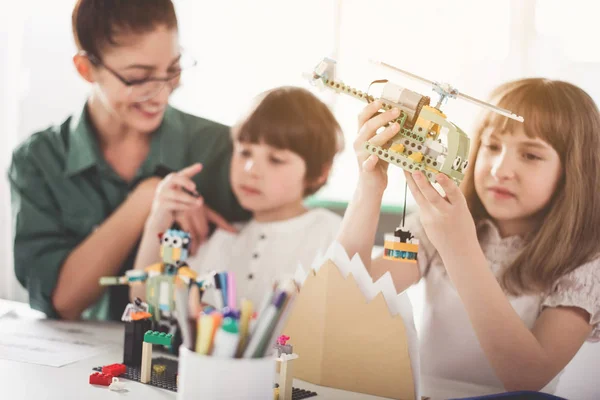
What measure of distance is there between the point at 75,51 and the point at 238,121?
369 mm

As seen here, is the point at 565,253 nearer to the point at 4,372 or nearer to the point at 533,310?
the point at 533,310

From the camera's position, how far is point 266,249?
3.75ft

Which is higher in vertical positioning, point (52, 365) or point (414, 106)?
point (414, 106)

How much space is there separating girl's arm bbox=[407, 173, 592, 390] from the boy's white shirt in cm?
21

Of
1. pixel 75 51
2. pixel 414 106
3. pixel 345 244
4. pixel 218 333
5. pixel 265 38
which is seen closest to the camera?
pixel 218 333

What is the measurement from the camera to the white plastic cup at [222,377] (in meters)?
0.71

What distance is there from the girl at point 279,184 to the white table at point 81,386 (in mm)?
232

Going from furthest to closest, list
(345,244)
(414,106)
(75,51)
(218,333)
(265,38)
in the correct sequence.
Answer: (75,51) → (265,38) → (345,244) → (414,106) → (218,333)

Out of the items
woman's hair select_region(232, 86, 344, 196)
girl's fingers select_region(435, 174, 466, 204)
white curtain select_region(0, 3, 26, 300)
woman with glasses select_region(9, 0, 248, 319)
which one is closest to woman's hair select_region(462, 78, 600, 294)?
girl's fingers select_region(435, 174, 466, 204)

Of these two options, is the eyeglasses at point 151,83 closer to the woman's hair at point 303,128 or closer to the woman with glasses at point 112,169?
the woman with glasses at point 112,169

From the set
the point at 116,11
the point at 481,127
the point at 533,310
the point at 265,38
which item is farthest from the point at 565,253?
the point at 116,11

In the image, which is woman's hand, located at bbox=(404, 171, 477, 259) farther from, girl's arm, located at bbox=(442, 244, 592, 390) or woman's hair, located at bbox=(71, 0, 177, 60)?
woman's hair, located at bbox=(71, 0, 177, 60)

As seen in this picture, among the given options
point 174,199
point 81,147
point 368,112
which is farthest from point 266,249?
point 81,147

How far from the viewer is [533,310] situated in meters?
0.93
